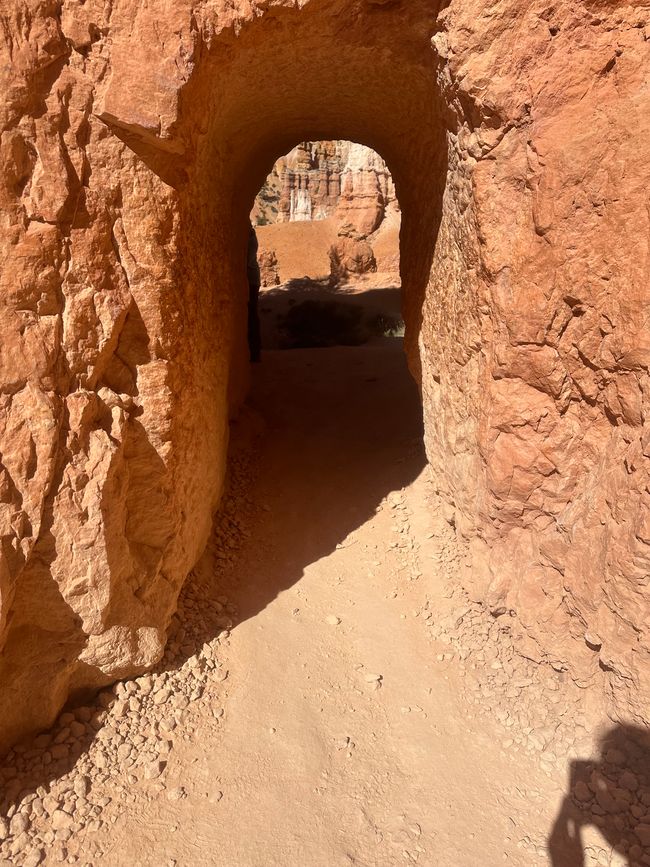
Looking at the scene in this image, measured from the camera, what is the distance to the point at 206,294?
10.7 ft

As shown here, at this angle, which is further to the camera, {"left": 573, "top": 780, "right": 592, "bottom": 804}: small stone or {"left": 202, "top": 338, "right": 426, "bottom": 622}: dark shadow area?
{"left": 202, "top": 338, "right": 426, "bottom": 622}: dark shadow area

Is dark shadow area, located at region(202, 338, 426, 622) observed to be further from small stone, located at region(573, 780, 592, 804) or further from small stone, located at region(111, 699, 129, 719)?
small stone, located at region(573, 780, 592, 804)

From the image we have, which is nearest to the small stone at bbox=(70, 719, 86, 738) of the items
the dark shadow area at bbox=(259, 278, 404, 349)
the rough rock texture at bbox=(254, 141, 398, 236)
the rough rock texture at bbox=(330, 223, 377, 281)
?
the dark shadow area at bbox=(259, 278, 404, 349)

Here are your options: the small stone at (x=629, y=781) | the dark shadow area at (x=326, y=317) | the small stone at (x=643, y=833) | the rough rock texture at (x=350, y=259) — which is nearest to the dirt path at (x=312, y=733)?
the small stone at (x=643, y=833)

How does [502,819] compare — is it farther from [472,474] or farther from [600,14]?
[600,14]

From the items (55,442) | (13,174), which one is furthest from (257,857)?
(13,174)

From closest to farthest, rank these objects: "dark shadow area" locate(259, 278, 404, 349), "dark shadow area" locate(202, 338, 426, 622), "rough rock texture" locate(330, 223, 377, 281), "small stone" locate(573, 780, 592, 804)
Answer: "small stone" locate(573, 780, 592, 804) < "dark shadow area" locate(202, 338, 426, 622) < "dark shadow area" locate(259, 278, 404, 349) < "rough rock texture" locate(330, 223, 377, 281)

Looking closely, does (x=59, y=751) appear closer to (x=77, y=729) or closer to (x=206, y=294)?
(x=77, y=729)

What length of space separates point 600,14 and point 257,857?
3.86 metres

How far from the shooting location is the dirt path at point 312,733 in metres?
2.45

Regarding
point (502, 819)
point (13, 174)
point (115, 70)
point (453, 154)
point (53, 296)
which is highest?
point (115, 70)

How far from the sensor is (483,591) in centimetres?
327

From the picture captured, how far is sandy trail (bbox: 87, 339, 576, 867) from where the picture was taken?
8.10 ft

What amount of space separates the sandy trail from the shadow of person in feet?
0.27
